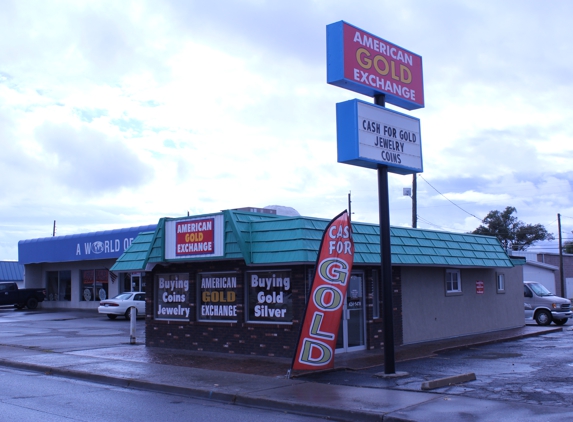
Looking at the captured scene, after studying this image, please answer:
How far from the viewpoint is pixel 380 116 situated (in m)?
12.3

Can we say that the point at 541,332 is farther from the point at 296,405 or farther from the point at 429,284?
the point at 296,405

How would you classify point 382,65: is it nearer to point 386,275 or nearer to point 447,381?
point 386,275

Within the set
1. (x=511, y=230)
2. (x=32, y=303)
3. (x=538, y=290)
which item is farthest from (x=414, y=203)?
(x=511, y=230)

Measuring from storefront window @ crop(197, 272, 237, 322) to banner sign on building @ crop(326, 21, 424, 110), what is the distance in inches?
244

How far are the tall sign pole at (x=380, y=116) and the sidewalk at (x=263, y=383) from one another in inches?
81.9

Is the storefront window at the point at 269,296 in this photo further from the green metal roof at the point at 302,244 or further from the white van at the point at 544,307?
the white van at the point at 544,307

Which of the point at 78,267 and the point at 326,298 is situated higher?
the point at 78,267

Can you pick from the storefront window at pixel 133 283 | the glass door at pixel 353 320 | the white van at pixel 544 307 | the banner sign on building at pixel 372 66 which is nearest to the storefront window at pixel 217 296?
the glass door at pixel 353 320

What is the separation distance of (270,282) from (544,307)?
49.1 ft

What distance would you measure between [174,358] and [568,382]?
347 inches

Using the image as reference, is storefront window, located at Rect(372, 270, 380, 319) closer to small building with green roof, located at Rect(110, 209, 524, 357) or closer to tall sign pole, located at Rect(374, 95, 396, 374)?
small building with green roof, located at Rect(110, 209, 524, 357)

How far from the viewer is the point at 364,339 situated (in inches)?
637

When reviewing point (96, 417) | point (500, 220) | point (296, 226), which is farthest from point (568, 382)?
point (500, 220)

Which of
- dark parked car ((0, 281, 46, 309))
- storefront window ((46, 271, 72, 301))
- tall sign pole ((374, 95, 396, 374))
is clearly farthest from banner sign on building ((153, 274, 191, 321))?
dark parked car ((0, 281, 46, 309))
